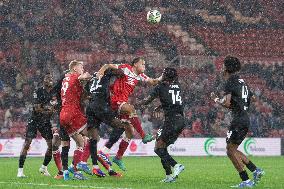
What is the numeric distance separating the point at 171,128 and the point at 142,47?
2246 cm

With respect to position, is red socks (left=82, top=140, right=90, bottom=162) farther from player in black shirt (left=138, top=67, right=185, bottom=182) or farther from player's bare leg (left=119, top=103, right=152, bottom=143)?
player in black shirt (left=138, top=67, right=185, bottom=182)

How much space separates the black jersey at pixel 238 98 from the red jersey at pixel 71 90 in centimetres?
354

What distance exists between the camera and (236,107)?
14312 mm

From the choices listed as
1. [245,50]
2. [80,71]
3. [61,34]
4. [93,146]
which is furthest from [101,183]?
[245,50]

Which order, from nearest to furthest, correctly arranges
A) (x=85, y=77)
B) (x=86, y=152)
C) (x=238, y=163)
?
(x=238, y=163) < (x=85, y=77) < (x=86, y=152)

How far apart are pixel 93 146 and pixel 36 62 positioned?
18.4 m

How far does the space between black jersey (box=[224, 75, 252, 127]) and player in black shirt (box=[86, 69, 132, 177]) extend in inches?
125

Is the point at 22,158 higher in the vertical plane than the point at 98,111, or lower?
lower

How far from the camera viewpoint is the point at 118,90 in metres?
17.1

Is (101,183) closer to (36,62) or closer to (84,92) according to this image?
(84,92)

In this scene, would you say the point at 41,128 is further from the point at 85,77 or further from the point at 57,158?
the point at 85,77

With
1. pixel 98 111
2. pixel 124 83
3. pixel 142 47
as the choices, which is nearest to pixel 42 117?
pixel 98 111

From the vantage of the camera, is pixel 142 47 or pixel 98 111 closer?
pixel 98 111

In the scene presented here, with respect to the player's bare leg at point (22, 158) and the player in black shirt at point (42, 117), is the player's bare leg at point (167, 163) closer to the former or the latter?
the player in black shirt at point (42, 117)
